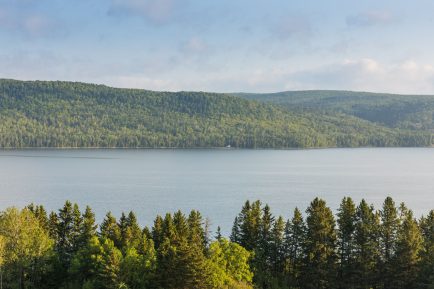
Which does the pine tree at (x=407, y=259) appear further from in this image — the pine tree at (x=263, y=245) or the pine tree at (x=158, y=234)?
the pine tree at (x=158, y=234)

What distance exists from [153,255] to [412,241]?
27.6 metres

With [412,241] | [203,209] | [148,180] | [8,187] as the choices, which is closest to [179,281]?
[412,241]

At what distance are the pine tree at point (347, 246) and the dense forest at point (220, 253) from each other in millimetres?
111

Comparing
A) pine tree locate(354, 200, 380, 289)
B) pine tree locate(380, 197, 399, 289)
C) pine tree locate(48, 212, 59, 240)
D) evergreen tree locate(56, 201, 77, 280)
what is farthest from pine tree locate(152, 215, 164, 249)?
pine tree locate(380, 197, 399, 289)

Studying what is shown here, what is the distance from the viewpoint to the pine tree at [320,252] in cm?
7050

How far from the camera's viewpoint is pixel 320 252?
7069cm

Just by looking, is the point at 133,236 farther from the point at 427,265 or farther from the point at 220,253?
the point at 427,265

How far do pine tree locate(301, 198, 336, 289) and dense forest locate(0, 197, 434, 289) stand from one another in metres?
0.11

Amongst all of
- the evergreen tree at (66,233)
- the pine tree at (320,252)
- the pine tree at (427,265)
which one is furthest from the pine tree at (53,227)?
the pine tree at (427,265)

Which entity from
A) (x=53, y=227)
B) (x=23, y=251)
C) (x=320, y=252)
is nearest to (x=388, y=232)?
(x=320, y=252)

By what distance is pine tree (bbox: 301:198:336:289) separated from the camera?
70.5 meters

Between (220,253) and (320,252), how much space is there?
38.2 ft

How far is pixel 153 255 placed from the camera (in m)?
62.2

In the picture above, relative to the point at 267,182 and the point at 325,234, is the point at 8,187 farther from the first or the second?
the point at 325,234
